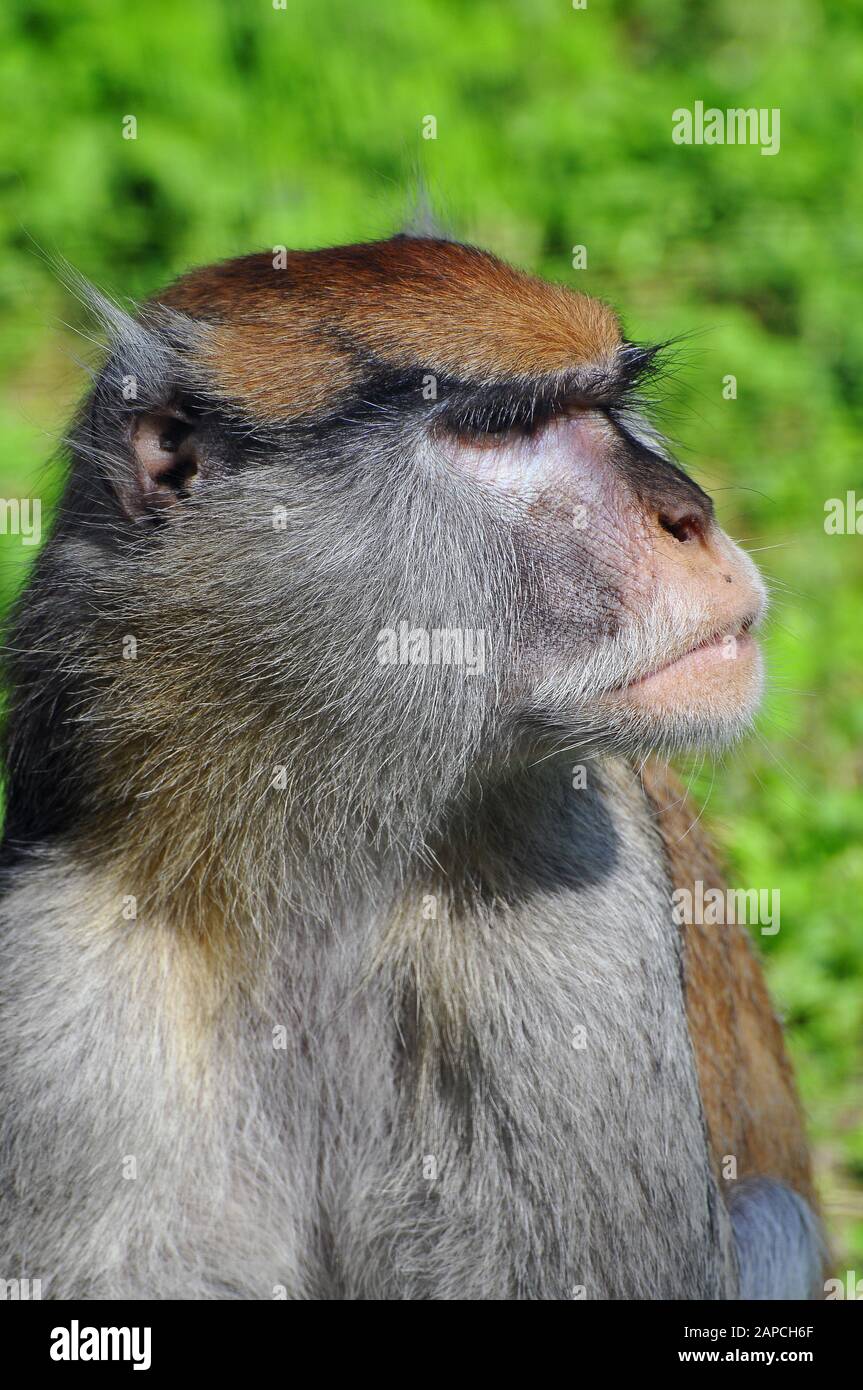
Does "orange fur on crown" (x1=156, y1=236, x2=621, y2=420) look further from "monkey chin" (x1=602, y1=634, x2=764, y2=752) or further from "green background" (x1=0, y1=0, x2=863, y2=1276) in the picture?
"green background" (x1=0, y1=0, x2=863, y2=1276)

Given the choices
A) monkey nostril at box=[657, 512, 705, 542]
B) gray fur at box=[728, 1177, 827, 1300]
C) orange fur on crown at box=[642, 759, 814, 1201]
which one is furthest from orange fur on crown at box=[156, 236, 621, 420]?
gray fur at box=[728, 1177, 827, 1300]

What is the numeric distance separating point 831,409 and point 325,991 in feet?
14.8

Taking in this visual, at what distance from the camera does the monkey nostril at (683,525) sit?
2.99m

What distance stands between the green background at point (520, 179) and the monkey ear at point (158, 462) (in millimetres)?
3070

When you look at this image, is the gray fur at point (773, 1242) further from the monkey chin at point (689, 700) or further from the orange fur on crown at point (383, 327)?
the orange fur on crown at point (383, 327)

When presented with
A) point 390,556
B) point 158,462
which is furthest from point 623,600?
point 158,462

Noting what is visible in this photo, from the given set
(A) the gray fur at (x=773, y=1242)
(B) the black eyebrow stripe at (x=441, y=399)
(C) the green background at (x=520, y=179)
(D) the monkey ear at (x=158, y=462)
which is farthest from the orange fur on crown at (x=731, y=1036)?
(C) the green background at (x=520, y=179)

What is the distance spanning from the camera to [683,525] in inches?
118

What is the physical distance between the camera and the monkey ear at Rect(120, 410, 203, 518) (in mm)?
3166

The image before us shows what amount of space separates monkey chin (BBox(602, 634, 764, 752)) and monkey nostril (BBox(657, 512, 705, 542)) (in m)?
0.20

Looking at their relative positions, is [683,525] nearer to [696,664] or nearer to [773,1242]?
[696,664]

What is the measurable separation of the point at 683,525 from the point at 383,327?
634 millimetres
